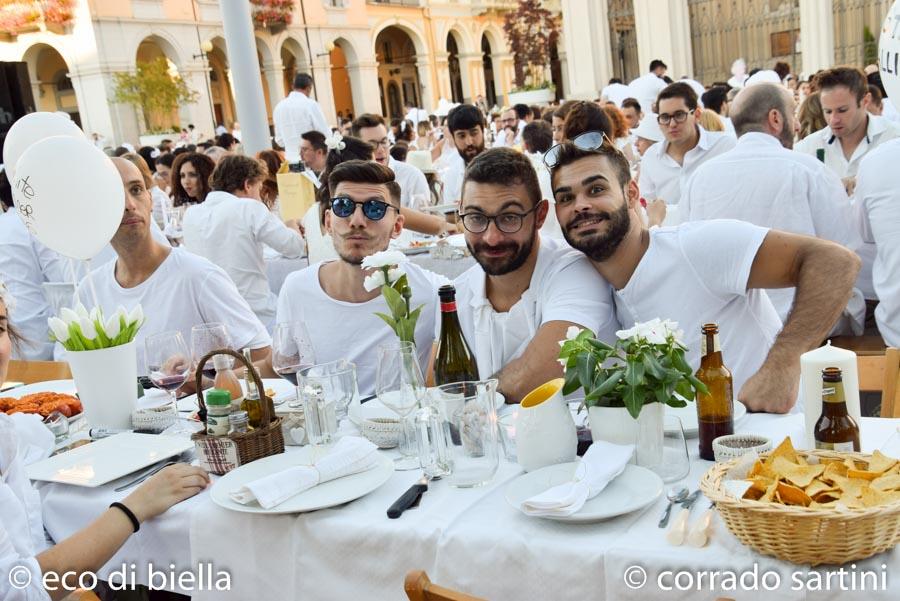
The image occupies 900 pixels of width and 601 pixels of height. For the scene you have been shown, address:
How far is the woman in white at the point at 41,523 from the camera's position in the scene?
1604 mm

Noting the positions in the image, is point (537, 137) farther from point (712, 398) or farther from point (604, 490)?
point (604, 490)

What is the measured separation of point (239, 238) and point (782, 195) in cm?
293

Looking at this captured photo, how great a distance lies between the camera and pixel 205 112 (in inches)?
958

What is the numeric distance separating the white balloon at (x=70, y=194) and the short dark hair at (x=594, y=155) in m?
1.53

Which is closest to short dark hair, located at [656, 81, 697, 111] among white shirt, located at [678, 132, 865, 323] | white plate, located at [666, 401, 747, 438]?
white shirt, located at [678, 132, 865, 323]

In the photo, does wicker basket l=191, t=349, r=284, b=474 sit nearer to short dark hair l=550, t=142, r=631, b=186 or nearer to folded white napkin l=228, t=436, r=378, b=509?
folded white napkin l=228, t=436, r=378, b=509

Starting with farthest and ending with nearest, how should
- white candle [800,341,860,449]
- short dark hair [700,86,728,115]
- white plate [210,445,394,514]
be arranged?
short dark hair [700,86,728,115], white plate [210,445,394,514], white candle [800,341,860,449]

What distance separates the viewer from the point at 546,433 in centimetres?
175

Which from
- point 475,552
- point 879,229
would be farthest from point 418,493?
point 879,229

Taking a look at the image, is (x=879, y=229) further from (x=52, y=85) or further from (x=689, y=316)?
(x=52, y=85)

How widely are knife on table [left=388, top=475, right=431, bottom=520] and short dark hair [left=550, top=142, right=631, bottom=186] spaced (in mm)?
1082

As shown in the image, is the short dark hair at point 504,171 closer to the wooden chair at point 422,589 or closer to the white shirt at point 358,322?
the white shirt at point 358,322

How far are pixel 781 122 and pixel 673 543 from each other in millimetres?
3033

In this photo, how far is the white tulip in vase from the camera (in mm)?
2400
